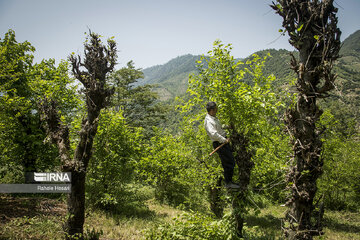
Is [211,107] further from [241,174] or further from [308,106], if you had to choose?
[308,106]

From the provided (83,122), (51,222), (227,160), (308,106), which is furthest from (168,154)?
(308,106)

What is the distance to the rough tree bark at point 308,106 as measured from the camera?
3342 mm

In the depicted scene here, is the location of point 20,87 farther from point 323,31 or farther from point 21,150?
point 323,31

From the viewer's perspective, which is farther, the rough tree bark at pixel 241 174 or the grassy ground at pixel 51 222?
the grassy ground at pixel 51 222

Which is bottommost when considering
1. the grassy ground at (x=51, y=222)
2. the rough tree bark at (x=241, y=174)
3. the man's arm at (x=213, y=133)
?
the grassy ground at (x=51, y=222)

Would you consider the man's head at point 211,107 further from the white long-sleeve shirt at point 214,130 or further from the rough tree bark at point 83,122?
the rough tree bark at point 83,122

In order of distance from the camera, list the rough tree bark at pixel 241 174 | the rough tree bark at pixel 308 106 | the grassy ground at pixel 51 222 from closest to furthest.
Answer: the rough tree bark at pixel 308 106, the rough tree bark at pixel 241 174, the grassy ground at pixel 51 222

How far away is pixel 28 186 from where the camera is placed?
41.4 ft

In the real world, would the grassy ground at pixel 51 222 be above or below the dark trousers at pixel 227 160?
below

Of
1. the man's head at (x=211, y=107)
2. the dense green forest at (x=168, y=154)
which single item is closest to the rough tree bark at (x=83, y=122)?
the dense green forest at (x=168, y=154)

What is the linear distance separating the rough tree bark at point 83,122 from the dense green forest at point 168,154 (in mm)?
214

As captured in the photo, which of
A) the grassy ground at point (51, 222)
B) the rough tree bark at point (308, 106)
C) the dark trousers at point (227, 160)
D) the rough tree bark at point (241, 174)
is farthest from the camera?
the grassy ground at point (51, 222)

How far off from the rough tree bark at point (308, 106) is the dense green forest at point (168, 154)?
0.70 feet

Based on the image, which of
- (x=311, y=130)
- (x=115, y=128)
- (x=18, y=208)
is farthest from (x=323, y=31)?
(x=18, y=208)
